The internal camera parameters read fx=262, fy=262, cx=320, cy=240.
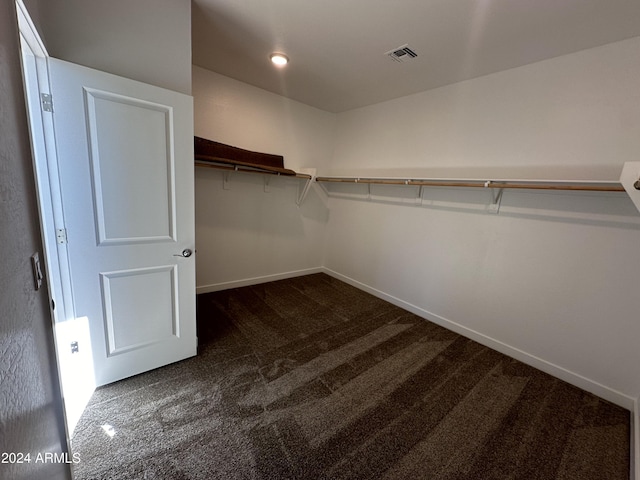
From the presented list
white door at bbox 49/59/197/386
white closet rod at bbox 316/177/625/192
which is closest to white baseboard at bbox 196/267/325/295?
white door at bbox 49/59/197/386

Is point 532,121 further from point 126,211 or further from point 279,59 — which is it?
point 126,211

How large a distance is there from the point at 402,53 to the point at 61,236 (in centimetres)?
268

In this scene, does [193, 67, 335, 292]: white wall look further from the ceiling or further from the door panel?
the door panel

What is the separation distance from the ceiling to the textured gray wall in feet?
4.89

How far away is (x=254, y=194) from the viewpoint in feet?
11.0

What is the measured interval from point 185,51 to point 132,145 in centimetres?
76

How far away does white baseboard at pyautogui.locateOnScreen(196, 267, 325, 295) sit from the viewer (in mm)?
3227

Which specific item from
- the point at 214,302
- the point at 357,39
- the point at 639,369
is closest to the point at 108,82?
the point at 357,39

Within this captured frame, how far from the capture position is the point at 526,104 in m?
2.17

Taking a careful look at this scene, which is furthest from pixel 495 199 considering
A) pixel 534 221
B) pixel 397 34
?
pixel 397 34

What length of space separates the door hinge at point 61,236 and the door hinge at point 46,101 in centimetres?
63

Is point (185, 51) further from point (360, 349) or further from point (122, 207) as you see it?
point (360, 349)

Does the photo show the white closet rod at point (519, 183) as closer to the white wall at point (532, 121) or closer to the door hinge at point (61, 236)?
the white wall at point (532, 121)

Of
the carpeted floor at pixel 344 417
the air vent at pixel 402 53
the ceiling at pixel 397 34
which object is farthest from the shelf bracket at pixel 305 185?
the carpeted floor at pixel 344 417
